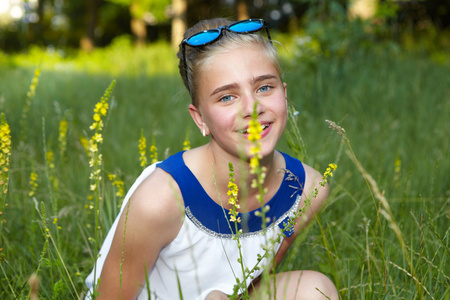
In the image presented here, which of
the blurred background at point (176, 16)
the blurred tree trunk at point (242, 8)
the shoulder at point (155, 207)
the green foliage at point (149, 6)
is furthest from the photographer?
the blurred tree trunk at point (242, 8)

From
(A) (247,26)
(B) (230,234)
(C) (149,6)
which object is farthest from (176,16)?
(B) (230,234)

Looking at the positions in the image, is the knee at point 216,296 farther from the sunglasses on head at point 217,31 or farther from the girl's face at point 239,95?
the sunglasses on head at point 217,31

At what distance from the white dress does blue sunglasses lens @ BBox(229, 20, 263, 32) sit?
56 centimetres

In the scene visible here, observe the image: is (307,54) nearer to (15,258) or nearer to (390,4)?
(390,4)

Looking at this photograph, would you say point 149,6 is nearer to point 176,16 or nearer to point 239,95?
point 176,16

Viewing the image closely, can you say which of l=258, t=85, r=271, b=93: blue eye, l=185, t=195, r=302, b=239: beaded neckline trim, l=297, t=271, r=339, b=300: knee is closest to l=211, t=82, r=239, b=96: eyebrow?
l=258, t=85, r=271, b=93: blue eye

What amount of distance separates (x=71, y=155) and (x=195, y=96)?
2.14 metres

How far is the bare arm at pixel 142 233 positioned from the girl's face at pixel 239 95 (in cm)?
28

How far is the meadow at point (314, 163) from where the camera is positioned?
5.79 ft

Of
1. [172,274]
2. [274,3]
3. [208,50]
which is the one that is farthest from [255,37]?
[274,3]

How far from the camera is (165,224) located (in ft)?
5.37

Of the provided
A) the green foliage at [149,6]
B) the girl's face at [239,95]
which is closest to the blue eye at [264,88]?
the girl's face at [239,95]

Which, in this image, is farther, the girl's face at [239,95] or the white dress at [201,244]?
the white dress at [201,244]

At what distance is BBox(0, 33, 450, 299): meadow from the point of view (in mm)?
1764
